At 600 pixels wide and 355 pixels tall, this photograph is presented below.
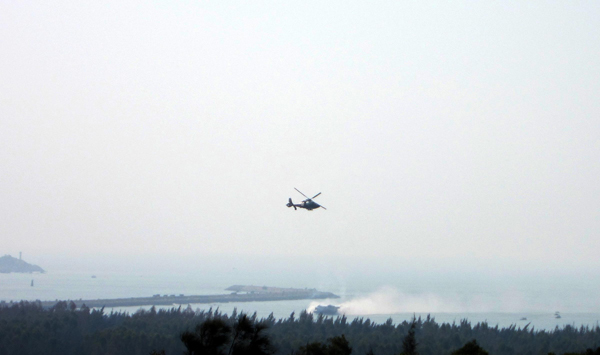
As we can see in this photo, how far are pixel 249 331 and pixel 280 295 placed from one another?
171m

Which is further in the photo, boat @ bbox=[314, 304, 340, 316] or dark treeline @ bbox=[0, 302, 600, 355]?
boat @ bbox=[314, 304, 340, 316]

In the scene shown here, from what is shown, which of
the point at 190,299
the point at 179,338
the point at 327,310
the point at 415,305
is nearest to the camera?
the point at 179,338

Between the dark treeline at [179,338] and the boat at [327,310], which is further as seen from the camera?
the boat at [327,310]

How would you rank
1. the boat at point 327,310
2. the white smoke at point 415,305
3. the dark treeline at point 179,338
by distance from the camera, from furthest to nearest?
1. the white smoke at point 415,305
2. the boat at point 327,310
3. the dark treeline at point 179,338

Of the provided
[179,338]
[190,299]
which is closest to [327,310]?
[190,299]

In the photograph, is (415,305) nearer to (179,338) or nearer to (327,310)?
(327,310)

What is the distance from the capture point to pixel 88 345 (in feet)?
182

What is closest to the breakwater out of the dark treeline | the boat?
the boat

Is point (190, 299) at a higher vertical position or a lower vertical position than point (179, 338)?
lower

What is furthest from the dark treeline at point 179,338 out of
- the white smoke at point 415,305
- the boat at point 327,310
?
the white smoke at point 415,305

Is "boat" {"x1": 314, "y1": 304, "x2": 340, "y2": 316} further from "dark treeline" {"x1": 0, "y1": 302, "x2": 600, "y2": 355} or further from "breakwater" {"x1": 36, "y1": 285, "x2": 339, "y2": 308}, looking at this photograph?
"dark treeline" {"x1": 0, "y1": 302, "x2": 600, "y2": 355}

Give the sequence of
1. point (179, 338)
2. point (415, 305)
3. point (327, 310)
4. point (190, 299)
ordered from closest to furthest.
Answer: point (179, 338) < point (327, 310) < point (190, 299) < point (415, 305)

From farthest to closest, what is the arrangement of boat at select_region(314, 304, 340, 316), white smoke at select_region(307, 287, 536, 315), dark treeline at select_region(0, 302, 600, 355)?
white smoke at select_region(307, 287, 536, 315)
boat at select_region(314, 304, 340, 316)
dark treeline at select_region(0, 302, 600, 355)

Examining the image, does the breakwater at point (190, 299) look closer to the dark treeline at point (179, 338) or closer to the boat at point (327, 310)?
the boat at point (327, 310)
